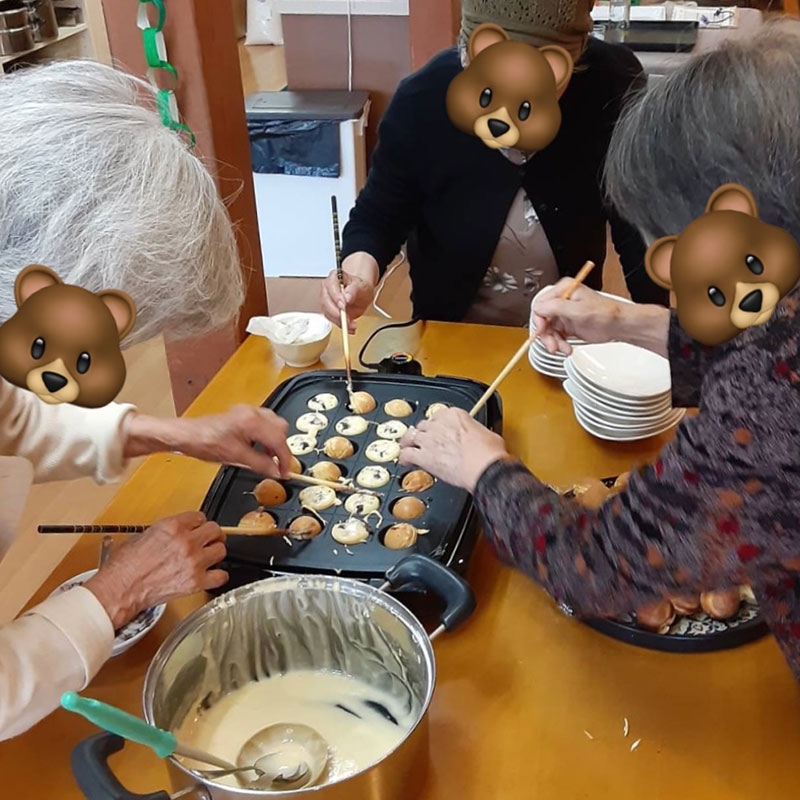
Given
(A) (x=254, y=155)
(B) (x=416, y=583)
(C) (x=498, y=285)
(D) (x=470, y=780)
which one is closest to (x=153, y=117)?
Answer: (B) (x=416, y=583)

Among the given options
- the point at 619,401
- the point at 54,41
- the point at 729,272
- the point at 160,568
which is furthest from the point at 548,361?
the point at 54,41

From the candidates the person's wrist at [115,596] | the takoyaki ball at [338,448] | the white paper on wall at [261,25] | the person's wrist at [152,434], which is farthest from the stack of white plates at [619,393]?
the white paper on wall at [261,25]

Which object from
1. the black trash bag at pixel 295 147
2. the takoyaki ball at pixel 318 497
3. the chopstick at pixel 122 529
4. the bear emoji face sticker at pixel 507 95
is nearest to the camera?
the bear emoji face sticker at pixel 507 95

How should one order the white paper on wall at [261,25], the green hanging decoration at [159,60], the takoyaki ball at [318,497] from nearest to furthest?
the takoyaki ball at [318,497] → the green hanging decoration at [159,60] → the white paper on wall at [261,25]

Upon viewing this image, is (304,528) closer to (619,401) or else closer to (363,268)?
(619,401)

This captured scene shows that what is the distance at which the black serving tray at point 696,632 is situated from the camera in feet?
3.22

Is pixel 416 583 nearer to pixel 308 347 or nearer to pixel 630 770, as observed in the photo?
pixel 630 770

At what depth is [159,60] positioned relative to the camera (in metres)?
1.55

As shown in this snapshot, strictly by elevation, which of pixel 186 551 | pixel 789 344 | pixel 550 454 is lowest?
pixel 550 454

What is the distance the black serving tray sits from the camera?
3.22ft

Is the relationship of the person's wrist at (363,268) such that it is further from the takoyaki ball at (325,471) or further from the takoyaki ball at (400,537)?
the takoyaki ball at (400,537)

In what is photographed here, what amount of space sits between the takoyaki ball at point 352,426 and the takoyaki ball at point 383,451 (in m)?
0.04

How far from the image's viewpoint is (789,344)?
2.27 ft

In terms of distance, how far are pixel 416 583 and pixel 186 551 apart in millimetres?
267
